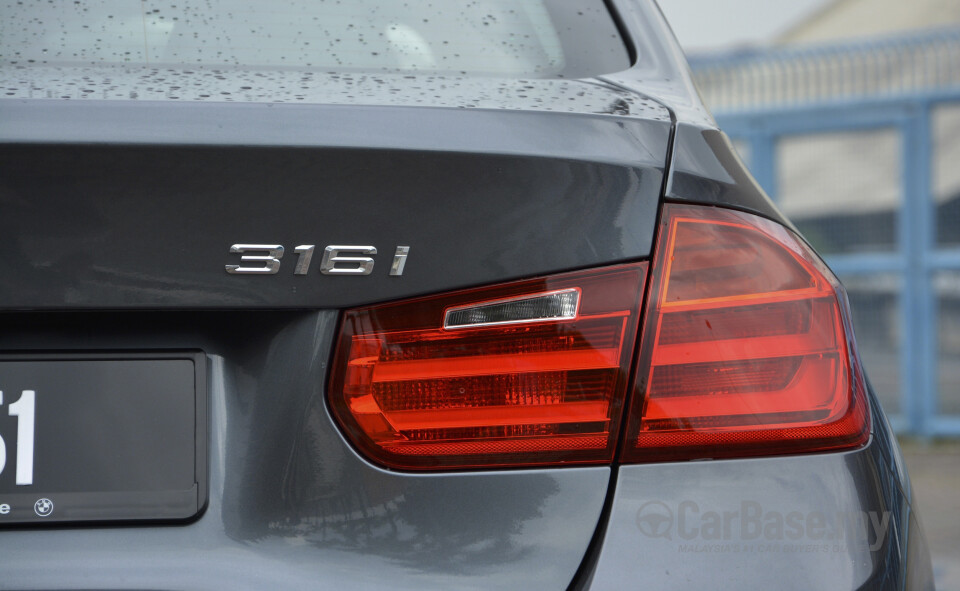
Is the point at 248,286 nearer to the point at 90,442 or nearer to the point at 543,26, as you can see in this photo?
the point at 90,442

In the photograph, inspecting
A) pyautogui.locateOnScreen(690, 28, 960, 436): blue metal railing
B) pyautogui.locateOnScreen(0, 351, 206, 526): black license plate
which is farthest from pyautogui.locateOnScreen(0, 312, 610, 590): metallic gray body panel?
pyautogui.locateOnScreen(690, 28, 960, 436): blue metal railing

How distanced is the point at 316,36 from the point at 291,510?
732 millimetres

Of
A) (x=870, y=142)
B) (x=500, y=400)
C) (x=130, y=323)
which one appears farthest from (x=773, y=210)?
(x=870, y=142)

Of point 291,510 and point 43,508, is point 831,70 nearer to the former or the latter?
point 291,510

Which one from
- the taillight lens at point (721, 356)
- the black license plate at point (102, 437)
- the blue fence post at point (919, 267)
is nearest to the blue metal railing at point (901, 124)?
the blue fence post at point (919, 267)

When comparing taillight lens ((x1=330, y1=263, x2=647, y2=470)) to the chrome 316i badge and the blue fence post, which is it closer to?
the chrome 316i badge

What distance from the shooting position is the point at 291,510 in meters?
1.00

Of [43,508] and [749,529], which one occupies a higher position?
[749,529]

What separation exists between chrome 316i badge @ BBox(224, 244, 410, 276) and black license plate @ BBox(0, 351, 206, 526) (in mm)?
119

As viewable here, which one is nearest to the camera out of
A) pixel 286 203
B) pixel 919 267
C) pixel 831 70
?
pixel 286 203

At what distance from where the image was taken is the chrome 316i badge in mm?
966

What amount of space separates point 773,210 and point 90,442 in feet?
2.55

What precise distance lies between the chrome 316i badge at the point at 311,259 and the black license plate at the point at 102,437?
119 millimetres

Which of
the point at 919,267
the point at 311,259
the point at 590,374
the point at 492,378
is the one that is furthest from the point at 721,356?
the point at 919,267
